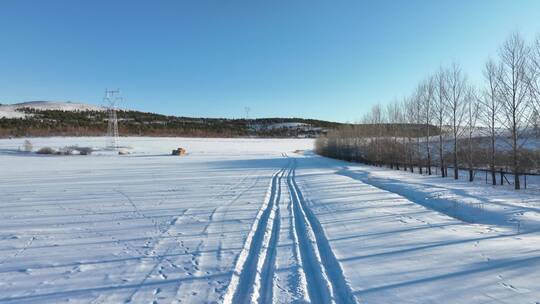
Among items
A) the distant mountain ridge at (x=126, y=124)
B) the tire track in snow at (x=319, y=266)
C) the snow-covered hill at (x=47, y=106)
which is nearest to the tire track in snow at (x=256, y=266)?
the tire track in snow at (x=319, y=266)

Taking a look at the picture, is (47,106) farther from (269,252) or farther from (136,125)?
(269,252)

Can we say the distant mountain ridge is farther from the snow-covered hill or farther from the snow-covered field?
the snow-covered field

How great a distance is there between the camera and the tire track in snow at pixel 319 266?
15.2ft

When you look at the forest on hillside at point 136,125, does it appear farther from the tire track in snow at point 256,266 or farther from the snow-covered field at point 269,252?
the tire track in snow at point 256,266

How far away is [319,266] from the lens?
5797mm

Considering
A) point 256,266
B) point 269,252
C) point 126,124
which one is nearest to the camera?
point 256,266

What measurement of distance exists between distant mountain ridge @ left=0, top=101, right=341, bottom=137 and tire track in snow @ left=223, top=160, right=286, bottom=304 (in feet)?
321

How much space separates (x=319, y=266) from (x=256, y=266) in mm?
1028

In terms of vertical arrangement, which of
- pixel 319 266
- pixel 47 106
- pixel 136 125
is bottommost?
pixel 319 266

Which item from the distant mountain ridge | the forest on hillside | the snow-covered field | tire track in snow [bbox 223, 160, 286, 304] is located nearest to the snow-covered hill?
the distant mountain ridge

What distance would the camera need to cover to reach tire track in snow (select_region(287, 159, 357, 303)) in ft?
15.2

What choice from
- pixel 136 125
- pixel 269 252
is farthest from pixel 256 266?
pixel 136 125

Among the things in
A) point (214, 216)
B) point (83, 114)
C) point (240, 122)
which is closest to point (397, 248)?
point (214, 216)

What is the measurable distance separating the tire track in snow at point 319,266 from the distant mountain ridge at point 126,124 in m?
98.5
